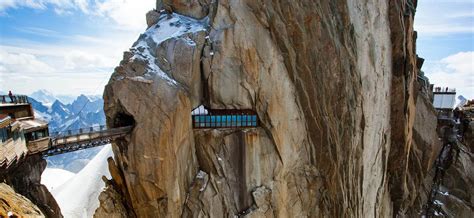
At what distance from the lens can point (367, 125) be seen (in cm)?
3525

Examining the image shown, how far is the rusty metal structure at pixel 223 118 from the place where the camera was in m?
27.9

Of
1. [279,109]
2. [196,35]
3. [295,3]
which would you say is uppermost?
[295,3]

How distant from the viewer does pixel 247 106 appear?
28.8 metres

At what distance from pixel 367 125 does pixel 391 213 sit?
1674 cm

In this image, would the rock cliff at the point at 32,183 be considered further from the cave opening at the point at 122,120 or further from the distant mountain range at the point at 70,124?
the distant mountain range at the point at 70,124

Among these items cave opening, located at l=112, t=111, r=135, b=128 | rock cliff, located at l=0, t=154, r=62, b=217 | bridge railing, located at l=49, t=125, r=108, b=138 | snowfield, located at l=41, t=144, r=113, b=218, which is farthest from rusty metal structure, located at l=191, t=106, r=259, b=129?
snowfield, located at l=41, t=144, r=113, b=218

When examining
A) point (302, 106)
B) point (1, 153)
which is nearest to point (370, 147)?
point (302, 106)

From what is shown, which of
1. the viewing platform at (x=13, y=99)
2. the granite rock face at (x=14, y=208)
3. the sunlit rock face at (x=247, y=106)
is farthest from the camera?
the viewing platform at (x=13, y=99)

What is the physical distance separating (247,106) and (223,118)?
2.57 metres

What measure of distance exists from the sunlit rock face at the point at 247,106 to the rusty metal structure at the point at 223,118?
491mm

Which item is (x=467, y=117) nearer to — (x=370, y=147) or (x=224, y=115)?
(x=370, y=147)

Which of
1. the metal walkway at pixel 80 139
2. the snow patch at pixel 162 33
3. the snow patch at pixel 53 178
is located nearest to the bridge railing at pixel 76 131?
the metal walkway at pixel 80 139

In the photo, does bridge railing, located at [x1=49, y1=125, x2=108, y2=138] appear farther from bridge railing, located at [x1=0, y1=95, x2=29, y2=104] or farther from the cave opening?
bridge railing, located at [x1=0, y1=95, x2=29, y2=104]

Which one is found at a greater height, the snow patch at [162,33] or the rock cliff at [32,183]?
the snow patch at [162,33]
